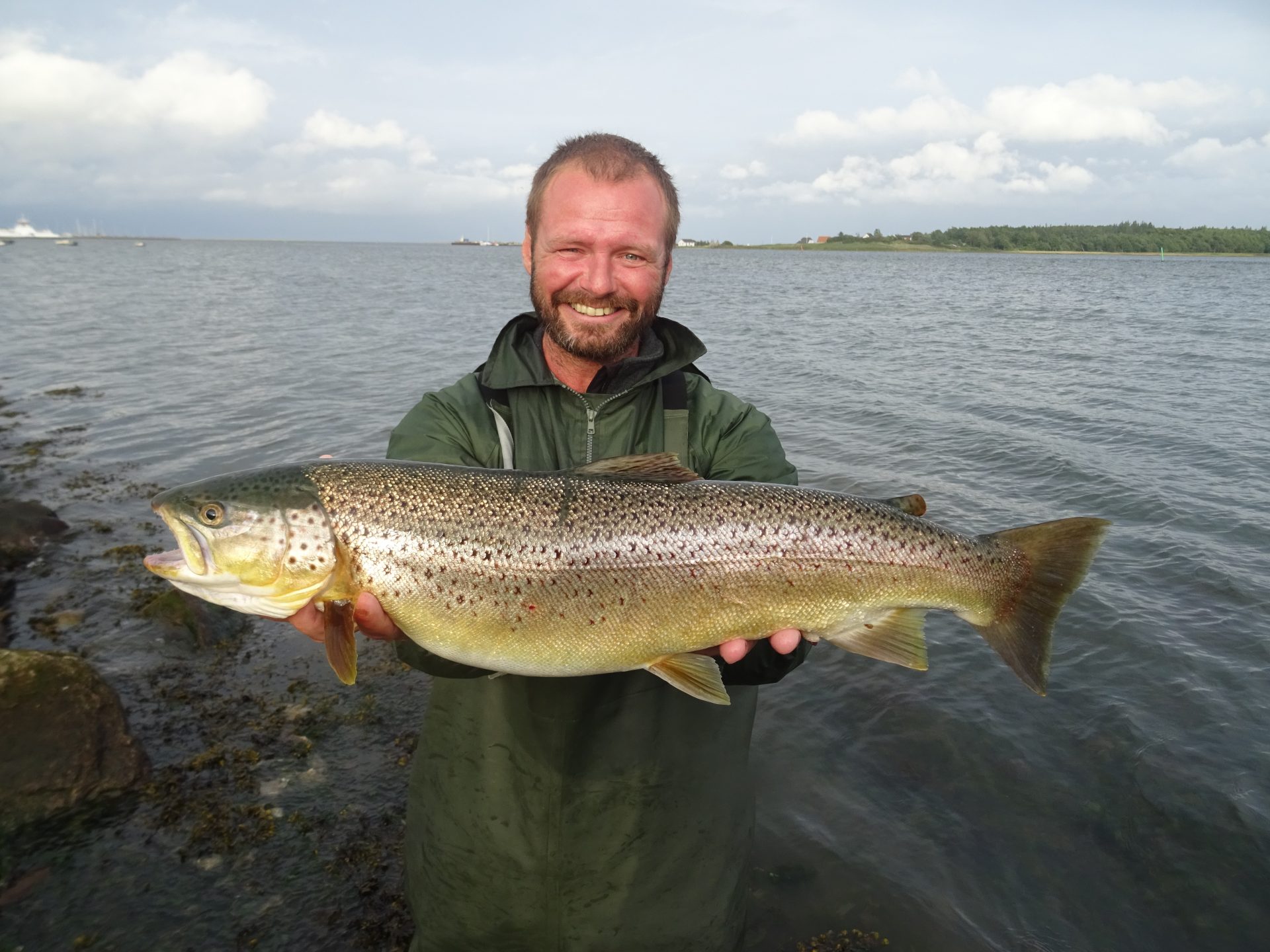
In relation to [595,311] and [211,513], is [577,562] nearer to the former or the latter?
[595,311]

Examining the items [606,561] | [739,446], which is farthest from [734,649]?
[739,446]

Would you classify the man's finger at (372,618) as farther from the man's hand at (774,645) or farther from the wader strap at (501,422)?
the man's hand at (774,645)

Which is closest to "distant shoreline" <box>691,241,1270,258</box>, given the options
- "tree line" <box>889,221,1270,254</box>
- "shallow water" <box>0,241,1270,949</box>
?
"tree line" <box>889,221,1270,254</box>

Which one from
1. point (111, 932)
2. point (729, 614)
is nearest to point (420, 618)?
point (729, 614)

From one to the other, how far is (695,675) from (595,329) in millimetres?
1458

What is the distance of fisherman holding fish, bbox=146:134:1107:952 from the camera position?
298 cm

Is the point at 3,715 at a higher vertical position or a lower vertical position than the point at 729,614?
lower

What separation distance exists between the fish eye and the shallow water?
251cm

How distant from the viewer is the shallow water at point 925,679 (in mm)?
4742

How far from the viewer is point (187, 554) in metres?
2.99

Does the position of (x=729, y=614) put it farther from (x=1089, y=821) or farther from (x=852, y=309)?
(x=852, y=309)

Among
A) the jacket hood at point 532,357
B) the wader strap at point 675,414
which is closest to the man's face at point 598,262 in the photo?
the jacket hood at point 532,357

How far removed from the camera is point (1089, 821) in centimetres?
565

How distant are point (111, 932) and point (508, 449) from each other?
3.36m
